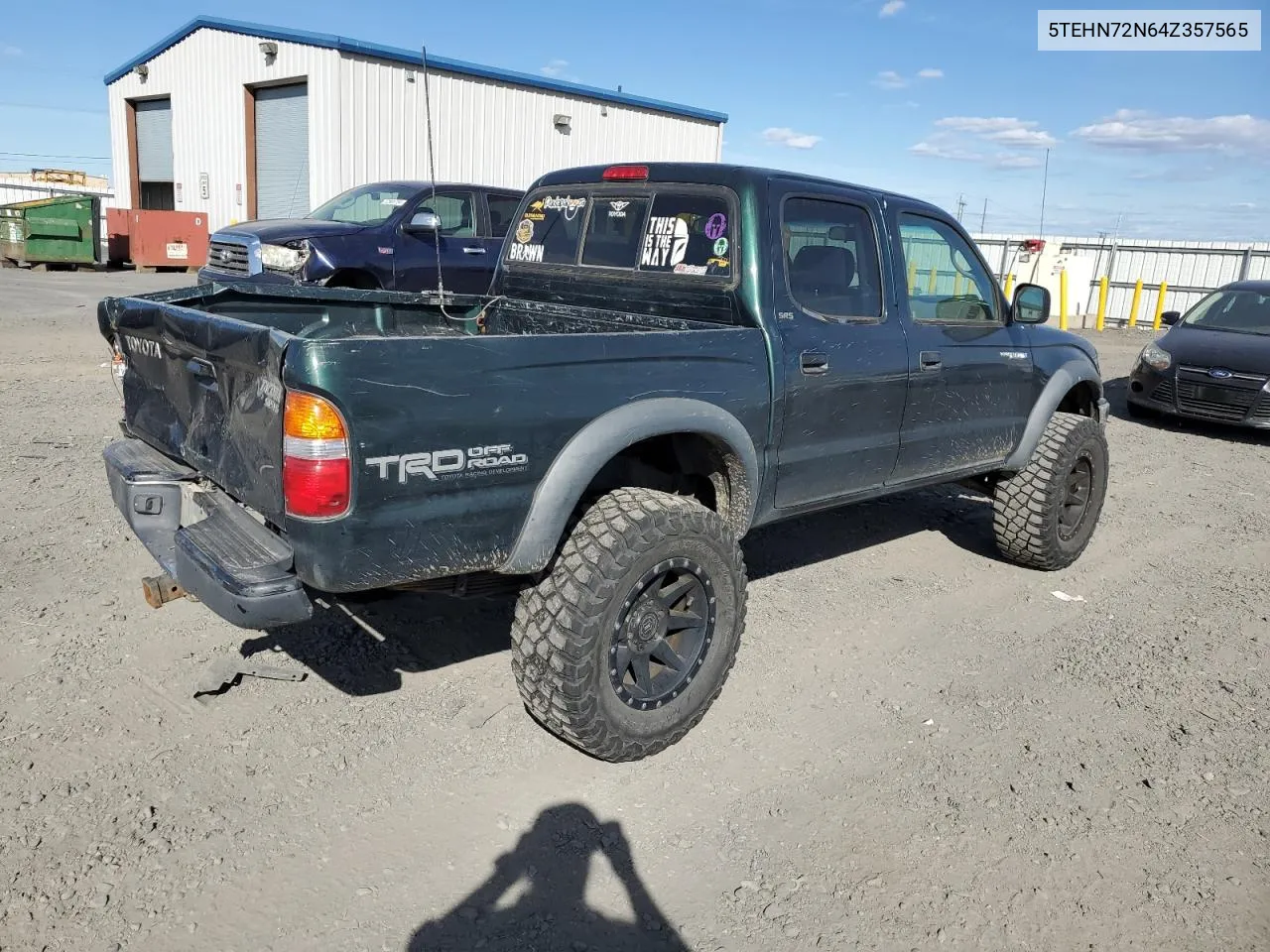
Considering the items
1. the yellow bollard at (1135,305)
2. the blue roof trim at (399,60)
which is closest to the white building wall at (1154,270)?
the yellow bollard at (1135,305)

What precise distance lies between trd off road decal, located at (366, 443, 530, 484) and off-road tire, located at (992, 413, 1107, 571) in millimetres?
3407

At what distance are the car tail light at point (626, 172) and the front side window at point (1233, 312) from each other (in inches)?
349

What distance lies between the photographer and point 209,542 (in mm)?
2924

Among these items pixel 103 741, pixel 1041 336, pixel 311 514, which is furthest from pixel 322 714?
pixel 1041 336

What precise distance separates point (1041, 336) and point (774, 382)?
2.33 m

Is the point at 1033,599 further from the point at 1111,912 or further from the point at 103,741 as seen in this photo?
the point at 103,741

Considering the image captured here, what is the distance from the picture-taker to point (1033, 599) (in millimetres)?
5121

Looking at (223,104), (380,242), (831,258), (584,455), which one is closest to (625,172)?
(831,258)

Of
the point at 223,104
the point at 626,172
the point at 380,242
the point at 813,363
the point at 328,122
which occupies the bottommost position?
the point at 813,363

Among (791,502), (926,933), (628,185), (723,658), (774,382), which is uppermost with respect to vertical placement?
(628,185)

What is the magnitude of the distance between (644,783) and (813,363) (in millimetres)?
1720

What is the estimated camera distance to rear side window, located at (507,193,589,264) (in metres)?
4.53

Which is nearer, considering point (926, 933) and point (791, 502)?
point (926, 933)

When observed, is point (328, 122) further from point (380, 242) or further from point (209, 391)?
point (209, 391)
